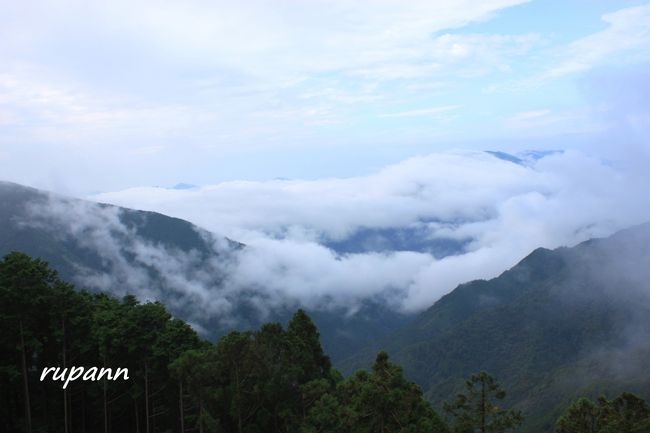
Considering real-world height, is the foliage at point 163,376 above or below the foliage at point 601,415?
above

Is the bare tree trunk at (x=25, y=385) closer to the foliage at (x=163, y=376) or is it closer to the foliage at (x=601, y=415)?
the foliage at (x=163, y=376)

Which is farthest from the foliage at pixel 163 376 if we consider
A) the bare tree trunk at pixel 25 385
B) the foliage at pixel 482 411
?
the foliage at pixel 482 411

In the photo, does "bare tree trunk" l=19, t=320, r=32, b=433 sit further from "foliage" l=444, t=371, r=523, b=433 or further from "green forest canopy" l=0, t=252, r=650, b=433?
"foliage" l=444, t=371, r=523, b=433

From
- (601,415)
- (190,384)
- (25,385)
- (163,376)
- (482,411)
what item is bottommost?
(601,415)

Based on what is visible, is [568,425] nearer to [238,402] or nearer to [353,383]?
[353,383]

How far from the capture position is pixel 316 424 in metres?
36.0

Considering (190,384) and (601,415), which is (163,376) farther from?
(601,415)

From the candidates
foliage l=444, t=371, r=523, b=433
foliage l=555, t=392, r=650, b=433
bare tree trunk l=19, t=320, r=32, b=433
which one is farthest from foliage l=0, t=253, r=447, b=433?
foliage l=555, t=392, r=650, b=433

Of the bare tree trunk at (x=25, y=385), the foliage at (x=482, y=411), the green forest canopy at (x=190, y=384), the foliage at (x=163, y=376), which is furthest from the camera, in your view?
the bare tree trunk at (x=25, y=385)

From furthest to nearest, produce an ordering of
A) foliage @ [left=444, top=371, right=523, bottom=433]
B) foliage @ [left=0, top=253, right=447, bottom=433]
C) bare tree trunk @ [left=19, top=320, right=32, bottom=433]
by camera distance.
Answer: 1. bare tree trunk @ [left=19, top=320, right=32, bottom=433]
2. foliage @ [left=0, top=253, right=447, bottom=433]
3. foliage @ [left=444, top=371, right=523, bottom=433]

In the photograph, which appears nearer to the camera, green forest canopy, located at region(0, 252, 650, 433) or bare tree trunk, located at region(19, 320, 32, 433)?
green forest canopy, located at region(0, 252, 650, 433)

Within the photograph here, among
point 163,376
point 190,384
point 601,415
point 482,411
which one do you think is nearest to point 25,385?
point 163,376

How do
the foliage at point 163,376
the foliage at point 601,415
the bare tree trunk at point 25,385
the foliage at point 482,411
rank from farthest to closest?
the bare tree trunk at point 25,385, the foliage at point 601,415, the foliage at point 163,376, the foliage at point 482,411

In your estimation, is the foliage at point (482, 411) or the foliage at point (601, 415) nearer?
the foliage at point (482, 411)
